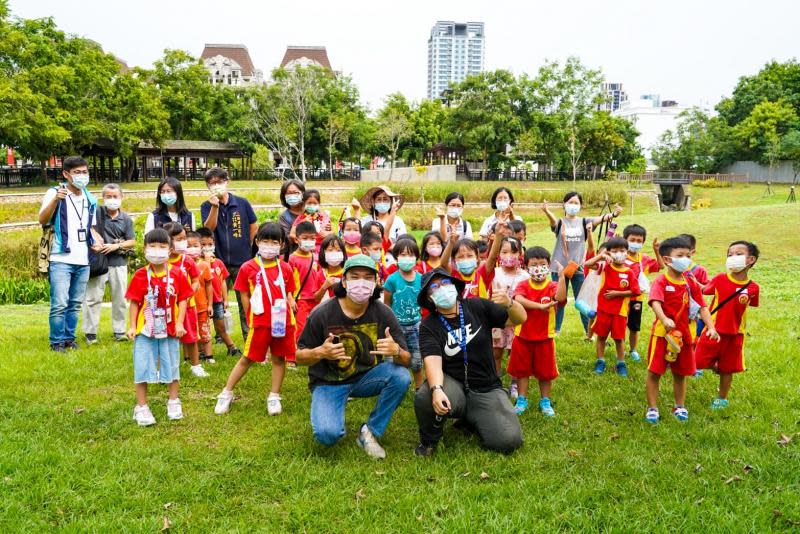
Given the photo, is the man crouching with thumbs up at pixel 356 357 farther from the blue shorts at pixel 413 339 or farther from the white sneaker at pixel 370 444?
the blue shorts at pixel 413 339

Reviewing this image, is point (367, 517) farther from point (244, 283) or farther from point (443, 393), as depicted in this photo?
point (244, 283)

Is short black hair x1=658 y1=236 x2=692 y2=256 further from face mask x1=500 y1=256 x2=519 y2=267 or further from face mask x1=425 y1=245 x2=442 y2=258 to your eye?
face mask x1=425 y1=245 x2=442 y2=258

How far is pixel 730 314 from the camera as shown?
5328 mm

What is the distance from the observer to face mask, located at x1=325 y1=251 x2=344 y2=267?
5652 millimetres

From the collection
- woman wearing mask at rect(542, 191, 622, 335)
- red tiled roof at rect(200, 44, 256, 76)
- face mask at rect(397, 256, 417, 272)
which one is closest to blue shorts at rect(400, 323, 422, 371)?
face mask at rect(397, 256, 417, 272)

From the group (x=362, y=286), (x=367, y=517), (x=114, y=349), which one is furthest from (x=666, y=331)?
(x=114, y=349)

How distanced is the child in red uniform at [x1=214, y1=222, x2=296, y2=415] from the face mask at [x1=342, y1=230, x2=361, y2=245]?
3.34 feet

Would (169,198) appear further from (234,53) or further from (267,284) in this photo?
(234,53)

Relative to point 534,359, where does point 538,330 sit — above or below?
above

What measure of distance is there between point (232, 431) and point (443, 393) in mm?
1826

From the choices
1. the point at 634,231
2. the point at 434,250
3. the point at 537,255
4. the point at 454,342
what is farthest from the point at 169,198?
the point at 634,231

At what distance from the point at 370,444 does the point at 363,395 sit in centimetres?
43

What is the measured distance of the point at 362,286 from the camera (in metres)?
4.40

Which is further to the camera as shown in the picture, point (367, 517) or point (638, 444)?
point (638, 444)
